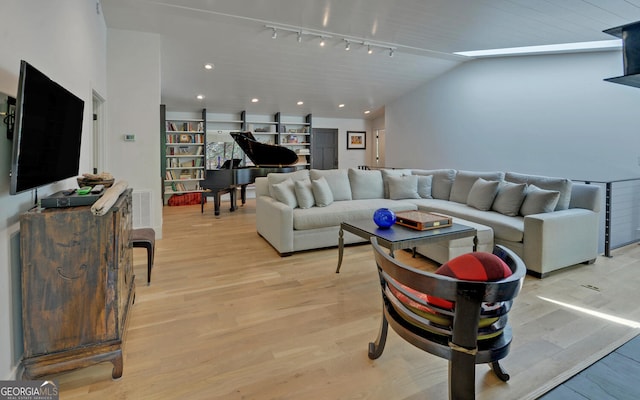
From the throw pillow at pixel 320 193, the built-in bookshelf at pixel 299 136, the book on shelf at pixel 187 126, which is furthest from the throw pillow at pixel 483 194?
the book on shelf at pixel 187 126

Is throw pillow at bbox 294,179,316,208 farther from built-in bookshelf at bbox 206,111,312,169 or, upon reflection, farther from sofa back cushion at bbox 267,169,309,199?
built-in bookshelf at bbox 206,111,312,169

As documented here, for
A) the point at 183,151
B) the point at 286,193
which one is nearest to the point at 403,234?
the point at 286,193

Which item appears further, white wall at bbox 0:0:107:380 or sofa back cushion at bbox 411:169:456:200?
sofa back cushion at bbox 411:169:456:200

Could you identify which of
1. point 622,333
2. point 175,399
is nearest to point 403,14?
point 622,333

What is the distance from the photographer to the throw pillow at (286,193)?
394 centimetres

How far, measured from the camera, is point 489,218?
3574 millimetres

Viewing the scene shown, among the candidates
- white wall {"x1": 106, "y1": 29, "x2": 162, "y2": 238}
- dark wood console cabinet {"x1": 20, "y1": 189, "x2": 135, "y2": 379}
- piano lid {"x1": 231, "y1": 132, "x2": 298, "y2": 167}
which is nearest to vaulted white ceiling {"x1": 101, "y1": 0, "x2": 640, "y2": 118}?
white wall {"x1": 106, "y1": 29, "x2": 162, "y2": 238}

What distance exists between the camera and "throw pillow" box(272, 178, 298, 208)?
3938 mm

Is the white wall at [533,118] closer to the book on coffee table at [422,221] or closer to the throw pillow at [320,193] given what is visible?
the book on coffee table at [422,221]

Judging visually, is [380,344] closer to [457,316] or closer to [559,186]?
[457,316]

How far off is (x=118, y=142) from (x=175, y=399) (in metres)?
3.86

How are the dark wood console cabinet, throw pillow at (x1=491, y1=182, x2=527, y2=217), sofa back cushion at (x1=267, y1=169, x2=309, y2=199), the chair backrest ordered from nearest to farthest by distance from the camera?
the chair backrest
the dark wood console cabinet
throw pillow at (x1=491, y1=182, x2=527, y2=217)
sofa back cushion at (x1=267, y1=169, x2=309, y2=199)

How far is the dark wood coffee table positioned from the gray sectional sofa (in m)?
0.62

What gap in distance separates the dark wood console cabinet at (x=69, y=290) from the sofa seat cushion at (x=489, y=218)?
3493mm
